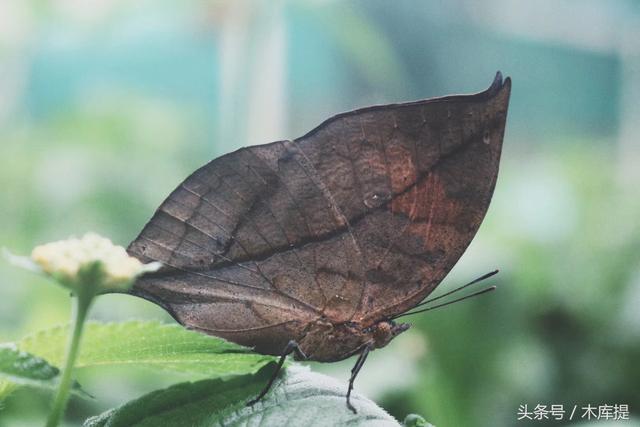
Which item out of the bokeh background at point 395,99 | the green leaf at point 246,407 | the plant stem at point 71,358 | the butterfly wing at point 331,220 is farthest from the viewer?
the bokeh background at point 395,99

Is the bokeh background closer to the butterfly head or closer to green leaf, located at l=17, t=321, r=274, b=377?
the butterfly head

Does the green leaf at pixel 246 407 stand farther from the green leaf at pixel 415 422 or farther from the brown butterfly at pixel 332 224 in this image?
the brown butterfly at pixel 332 224

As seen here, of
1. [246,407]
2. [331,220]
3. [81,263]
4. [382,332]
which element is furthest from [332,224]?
[81,263]

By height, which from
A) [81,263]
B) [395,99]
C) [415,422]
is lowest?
[415,422]

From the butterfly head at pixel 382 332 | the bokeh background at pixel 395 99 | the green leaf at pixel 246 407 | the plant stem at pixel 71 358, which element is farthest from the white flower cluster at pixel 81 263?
the bokeh background at pixel 395 99

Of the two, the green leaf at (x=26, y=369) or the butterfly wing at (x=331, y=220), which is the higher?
the butterfly wing at (x=331, y=220)

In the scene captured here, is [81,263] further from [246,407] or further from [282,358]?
[282,358]
